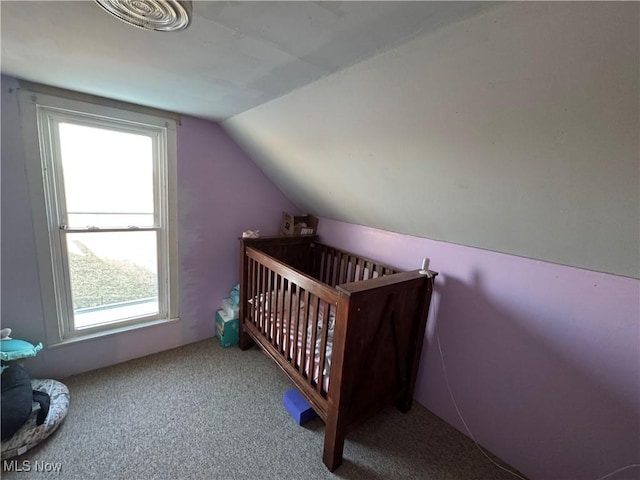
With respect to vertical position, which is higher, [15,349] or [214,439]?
[15,349]

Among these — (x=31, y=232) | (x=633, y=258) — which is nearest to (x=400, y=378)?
(x=633, y=258)

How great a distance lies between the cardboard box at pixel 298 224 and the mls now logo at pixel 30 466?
2.18 m

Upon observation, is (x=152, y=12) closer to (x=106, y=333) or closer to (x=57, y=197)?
(x=57, y=197)

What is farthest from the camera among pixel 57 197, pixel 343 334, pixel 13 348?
pixel 57 197

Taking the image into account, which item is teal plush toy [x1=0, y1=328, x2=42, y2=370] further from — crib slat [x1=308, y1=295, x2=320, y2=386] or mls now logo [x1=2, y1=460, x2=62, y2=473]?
crib slat [x1=308, y1=295, x2=320, y2=386]

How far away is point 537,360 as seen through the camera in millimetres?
1501

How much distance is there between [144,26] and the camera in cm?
93

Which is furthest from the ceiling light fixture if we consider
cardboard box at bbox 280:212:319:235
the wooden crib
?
cardboard box at bbox 280:212:319:235

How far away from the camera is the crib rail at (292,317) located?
5.39 ft

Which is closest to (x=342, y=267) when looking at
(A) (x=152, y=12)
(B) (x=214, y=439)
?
(B) (x=214, y=439)

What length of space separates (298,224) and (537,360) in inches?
84.8

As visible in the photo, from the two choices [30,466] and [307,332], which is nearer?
[30,466]

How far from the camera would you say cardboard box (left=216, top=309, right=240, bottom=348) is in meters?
2.56

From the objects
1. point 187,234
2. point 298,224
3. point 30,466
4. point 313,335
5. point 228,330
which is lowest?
point 30,466
